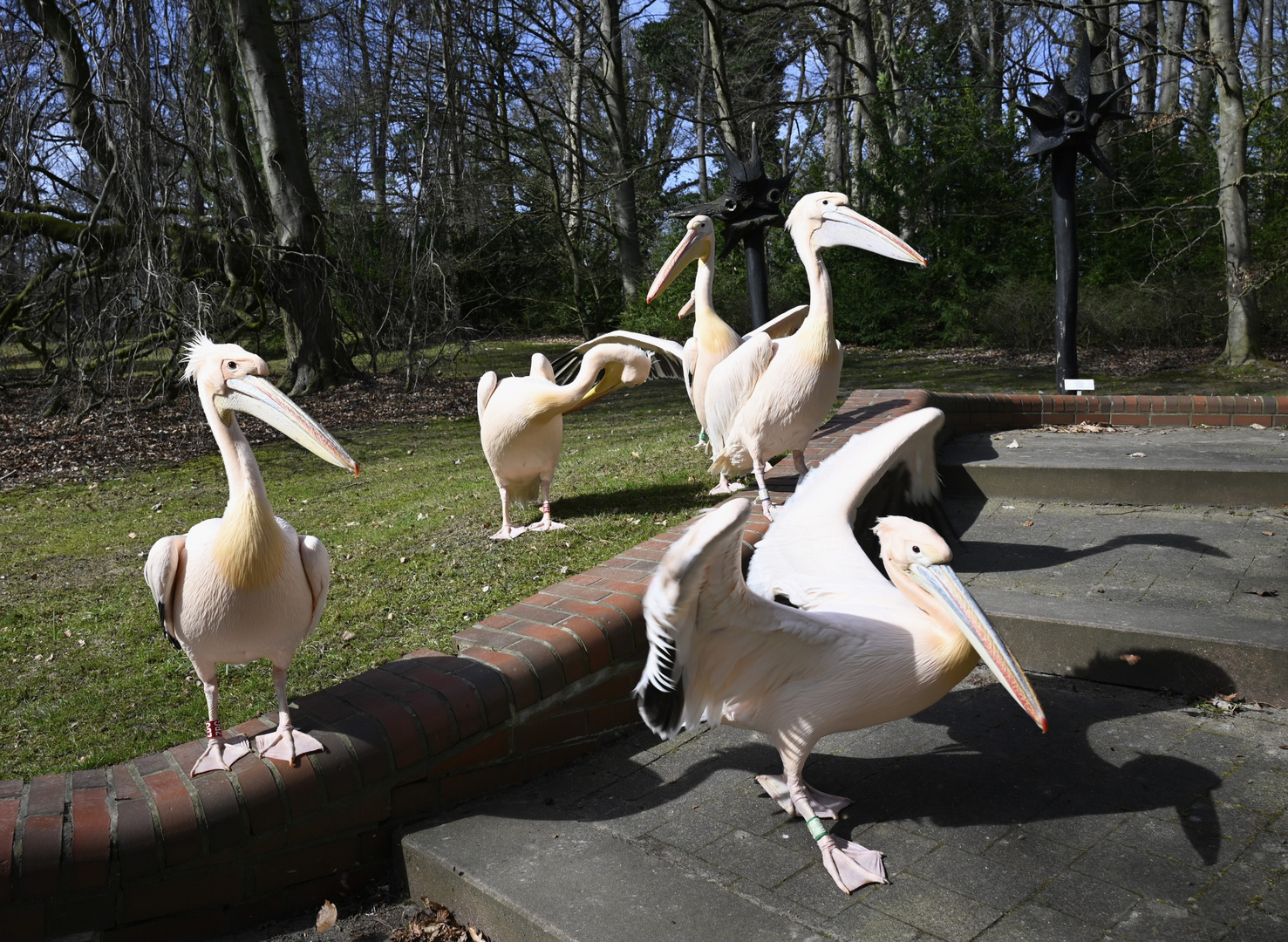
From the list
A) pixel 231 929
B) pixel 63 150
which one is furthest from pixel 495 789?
pixel 63 150

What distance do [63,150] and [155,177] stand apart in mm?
1308

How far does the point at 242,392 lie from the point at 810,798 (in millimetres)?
2038

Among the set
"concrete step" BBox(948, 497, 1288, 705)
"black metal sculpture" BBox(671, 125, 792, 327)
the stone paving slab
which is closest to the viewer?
the stone paving slab

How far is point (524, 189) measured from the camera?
19.5 meters

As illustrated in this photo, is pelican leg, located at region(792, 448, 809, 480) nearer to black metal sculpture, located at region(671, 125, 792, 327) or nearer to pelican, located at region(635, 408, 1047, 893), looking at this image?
black metal sculpture, located at region(671, 125, 792, 327)

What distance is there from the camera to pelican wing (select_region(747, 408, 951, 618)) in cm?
279

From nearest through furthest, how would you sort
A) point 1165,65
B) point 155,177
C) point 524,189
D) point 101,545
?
point 101,545 → point 155,177 → point 1165,65 → point 524,189

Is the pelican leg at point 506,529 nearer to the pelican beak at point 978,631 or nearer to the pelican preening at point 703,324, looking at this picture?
the pelican preening at point 703,324

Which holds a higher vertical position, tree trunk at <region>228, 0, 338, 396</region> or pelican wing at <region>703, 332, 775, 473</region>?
tree trunk at <region>228, 0, 338, 396</region>

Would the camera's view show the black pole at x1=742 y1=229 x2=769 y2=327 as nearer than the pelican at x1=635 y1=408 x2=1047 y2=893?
No

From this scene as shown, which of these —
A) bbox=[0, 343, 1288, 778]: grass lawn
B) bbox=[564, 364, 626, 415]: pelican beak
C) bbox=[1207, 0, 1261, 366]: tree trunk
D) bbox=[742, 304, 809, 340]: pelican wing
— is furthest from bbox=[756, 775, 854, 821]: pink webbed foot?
bbox=[1207, 0, 1261, 366]: tree trunk

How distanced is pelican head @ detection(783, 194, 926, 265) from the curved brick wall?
2.01m

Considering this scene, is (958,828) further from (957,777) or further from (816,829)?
(816,829)

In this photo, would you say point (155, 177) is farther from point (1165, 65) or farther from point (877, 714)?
point (1165, 65)
